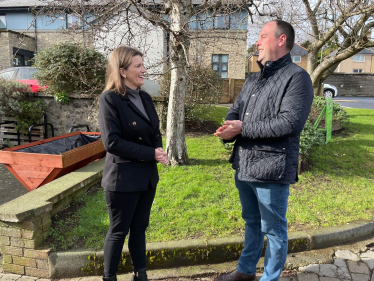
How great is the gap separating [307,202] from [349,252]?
96cm

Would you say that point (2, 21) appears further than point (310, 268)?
Yes

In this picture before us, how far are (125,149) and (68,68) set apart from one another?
21.0 feet

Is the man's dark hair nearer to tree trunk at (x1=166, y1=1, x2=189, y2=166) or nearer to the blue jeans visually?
the blue jeans

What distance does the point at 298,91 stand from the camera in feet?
6.77

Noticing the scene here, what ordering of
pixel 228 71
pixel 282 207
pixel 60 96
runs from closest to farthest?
pixel 282 207 → pixel 60 96 → pixel 228 71

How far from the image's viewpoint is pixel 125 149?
2145 millimetres

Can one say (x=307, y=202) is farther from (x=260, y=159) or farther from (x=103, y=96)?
(x=103, y=96)

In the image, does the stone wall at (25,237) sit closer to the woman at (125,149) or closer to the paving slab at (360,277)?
the woman at (125,149)

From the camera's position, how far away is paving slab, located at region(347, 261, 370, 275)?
9.34ft

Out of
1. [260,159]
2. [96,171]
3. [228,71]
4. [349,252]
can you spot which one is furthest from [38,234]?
[228,71]

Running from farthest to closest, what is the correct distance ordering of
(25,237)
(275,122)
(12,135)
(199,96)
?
(199,96), (12,135), (25,237), (275,122)

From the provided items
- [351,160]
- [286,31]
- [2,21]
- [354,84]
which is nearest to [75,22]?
[286,31]

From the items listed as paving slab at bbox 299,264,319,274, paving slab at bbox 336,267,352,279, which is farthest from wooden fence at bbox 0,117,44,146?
paving slab at bbox 336,267,352,279

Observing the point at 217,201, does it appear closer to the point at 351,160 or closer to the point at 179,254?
the point at 179,254
